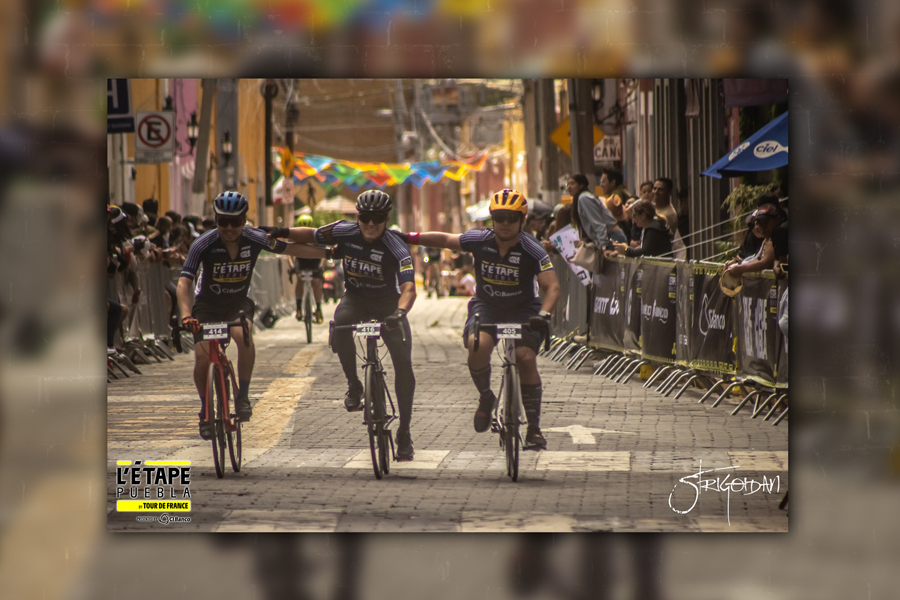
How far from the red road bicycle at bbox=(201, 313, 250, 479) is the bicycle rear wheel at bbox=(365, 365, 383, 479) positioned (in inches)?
31.3

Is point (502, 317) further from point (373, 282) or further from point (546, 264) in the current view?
point (373, 282)

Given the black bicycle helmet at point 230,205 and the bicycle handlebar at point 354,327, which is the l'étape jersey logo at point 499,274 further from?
the black bicycle helmet at point 230,205

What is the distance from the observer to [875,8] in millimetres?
8062

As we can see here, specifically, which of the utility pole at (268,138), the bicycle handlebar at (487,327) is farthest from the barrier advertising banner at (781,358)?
the utility pole at (268,138)

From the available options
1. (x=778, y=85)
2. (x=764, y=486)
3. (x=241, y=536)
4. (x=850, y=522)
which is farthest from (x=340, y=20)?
(x=850, y=522)

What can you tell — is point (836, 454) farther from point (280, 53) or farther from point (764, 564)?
point (280, 53)

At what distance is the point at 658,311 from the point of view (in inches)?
393

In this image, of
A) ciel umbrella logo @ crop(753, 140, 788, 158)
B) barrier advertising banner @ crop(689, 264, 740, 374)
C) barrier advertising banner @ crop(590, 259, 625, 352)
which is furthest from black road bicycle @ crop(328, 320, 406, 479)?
ciel umbrella logo @ crop(753, 140, 788, 158)

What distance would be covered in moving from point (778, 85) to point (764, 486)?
94.7 inches

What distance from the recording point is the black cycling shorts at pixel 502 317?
796 centimetres

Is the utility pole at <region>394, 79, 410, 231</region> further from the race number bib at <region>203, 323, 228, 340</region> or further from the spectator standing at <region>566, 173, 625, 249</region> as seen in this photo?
the race number bib at <region>203, 323, 228, 340</region>

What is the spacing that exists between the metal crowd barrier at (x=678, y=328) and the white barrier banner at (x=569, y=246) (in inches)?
2.6

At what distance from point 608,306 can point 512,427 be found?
1.40m

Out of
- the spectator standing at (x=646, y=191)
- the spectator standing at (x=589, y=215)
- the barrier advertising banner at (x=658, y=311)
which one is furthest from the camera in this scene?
the barrier advertising banner at (x=658, y=311)
